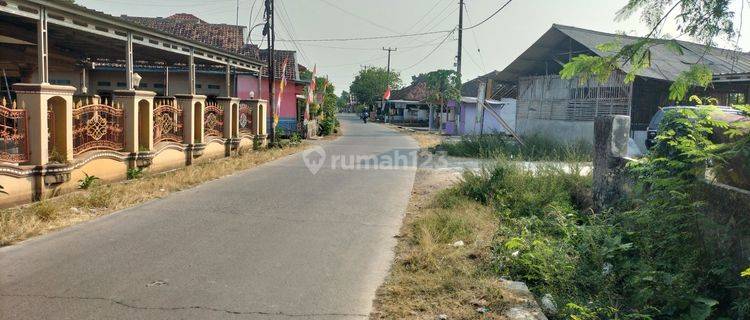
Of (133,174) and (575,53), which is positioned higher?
(575,53)

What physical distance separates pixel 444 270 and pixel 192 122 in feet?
37.2

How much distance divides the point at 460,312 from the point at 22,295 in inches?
147

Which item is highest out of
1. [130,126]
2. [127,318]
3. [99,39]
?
[99,39]

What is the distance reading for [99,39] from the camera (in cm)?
1430

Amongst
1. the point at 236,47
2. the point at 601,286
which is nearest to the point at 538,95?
the point at 236,47

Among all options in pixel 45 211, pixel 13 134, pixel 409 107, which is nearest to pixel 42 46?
pixel 13 134

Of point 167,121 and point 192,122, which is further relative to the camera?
point 192,122

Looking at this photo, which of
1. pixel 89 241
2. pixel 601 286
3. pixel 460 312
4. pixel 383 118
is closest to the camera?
pixel 460 312

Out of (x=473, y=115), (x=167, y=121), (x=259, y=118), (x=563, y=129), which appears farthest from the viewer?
(x=473, y=115)

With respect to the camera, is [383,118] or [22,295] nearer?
[22,295]

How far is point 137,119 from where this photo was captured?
480 inches

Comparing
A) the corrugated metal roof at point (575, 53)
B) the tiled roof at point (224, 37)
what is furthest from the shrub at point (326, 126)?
the corrugated metal roof at point (575, 53)

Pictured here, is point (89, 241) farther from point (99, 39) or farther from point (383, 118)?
point (383, 118)

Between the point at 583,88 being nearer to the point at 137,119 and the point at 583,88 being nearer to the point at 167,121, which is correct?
the point at 167,121
